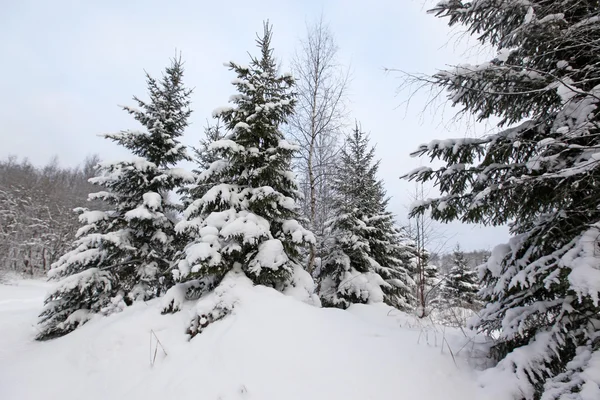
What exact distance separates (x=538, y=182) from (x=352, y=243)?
23.3 ft

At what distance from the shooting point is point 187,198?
876 cm

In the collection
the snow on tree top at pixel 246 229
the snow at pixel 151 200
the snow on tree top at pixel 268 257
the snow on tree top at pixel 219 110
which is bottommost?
the snow on tree top at pixel 268 257

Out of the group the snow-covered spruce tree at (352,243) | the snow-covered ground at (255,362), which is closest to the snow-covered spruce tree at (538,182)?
the snow-covered ground at (255,362)

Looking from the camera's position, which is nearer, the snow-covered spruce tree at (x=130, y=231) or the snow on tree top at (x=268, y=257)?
the snow on tree top at (x=268, y=257)

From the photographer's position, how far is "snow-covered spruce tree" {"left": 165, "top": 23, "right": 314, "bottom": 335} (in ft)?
16.5

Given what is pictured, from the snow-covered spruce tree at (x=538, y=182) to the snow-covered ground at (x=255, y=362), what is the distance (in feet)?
2.19

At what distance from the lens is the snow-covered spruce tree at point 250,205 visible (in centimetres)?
502

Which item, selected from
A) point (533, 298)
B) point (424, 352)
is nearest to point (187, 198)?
point (424, 352)

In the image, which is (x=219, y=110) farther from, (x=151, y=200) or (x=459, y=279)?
(x=459, y=279)

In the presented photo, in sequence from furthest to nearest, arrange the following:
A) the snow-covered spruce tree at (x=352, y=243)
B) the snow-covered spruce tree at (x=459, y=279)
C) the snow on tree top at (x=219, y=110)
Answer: the snow-covered spruce tree at (x=459, y=279) < the snow-covered spruce tree at (x=352, y=243) < the snow on tree top at (x=219, y=110)

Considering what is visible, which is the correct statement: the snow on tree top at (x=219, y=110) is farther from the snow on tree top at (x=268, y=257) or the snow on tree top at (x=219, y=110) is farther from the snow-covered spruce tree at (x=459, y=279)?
the snow-covered spruce tree at (x=459, y=279)

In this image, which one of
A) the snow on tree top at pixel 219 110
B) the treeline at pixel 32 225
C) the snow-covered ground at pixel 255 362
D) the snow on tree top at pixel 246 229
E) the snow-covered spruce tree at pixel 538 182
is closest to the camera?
the snow-covered spruce tree at pixel 538 182

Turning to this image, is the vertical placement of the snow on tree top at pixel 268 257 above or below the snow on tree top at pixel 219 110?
below

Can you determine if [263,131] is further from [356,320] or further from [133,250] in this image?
[133,250]
